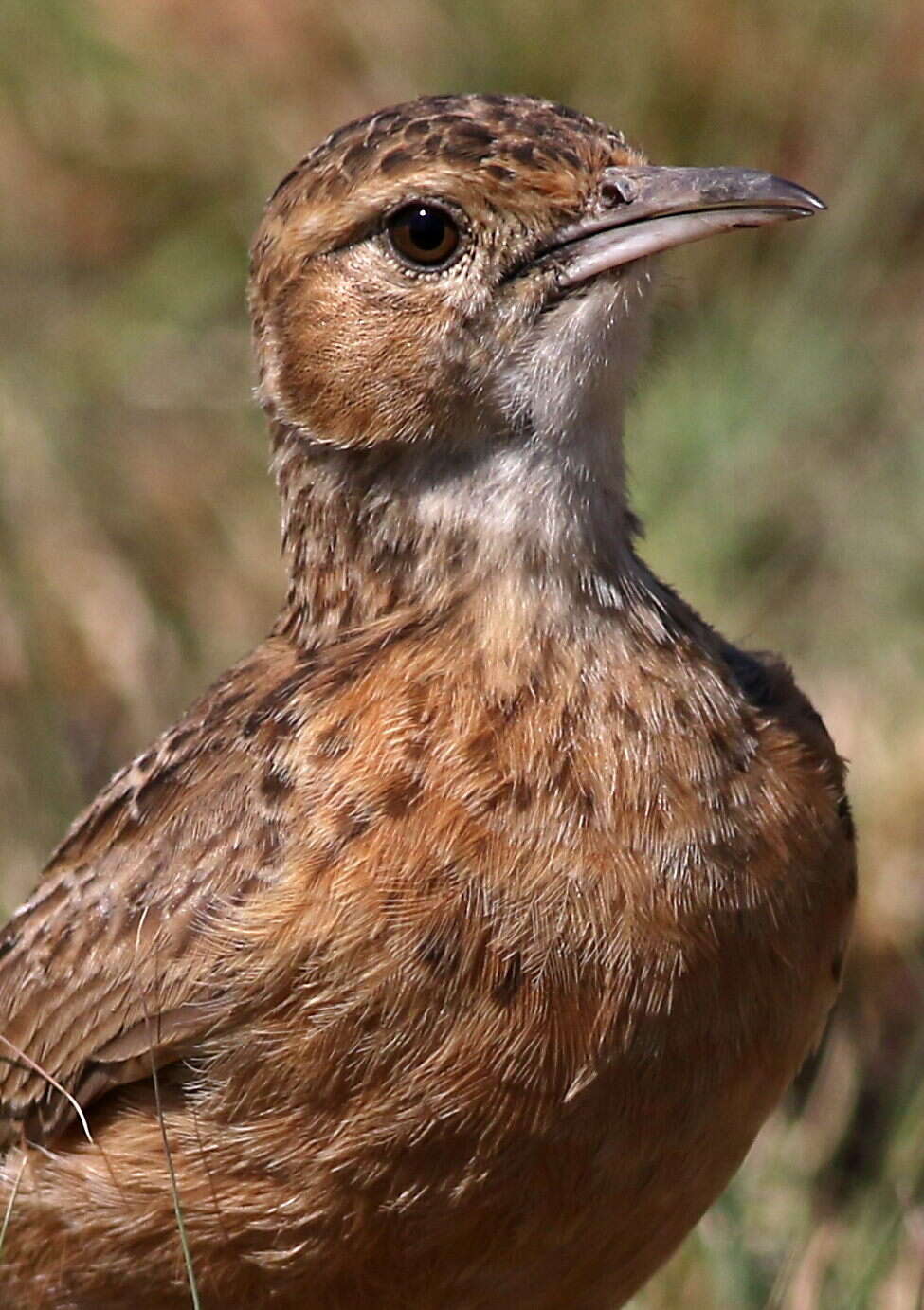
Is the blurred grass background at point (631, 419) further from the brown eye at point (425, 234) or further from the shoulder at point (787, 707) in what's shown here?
the brown eye at point (425, 234)

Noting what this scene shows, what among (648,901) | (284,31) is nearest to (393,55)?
(284,31)

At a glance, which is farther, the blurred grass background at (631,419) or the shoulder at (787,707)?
the blurred grass background at (631,419)

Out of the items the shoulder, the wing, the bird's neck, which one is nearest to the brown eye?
the bird's neck

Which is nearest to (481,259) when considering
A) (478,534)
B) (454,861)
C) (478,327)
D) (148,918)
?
(478,327)

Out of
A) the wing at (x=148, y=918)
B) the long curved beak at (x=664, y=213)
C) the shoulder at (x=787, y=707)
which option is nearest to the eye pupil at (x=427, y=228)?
the long curved beak at (x=664, y=213)

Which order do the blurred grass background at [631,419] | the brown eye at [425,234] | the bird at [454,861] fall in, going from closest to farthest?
the bird at [454,861]
the brown eye at [425,234]
the blurred grass background at [631,419]

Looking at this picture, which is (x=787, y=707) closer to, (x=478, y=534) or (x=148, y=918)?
(x=478, y=534)

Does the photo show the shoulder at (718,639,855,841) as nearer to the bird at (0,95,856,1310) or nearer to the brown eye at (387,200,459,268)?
the bird at (0,95,856,1310)
